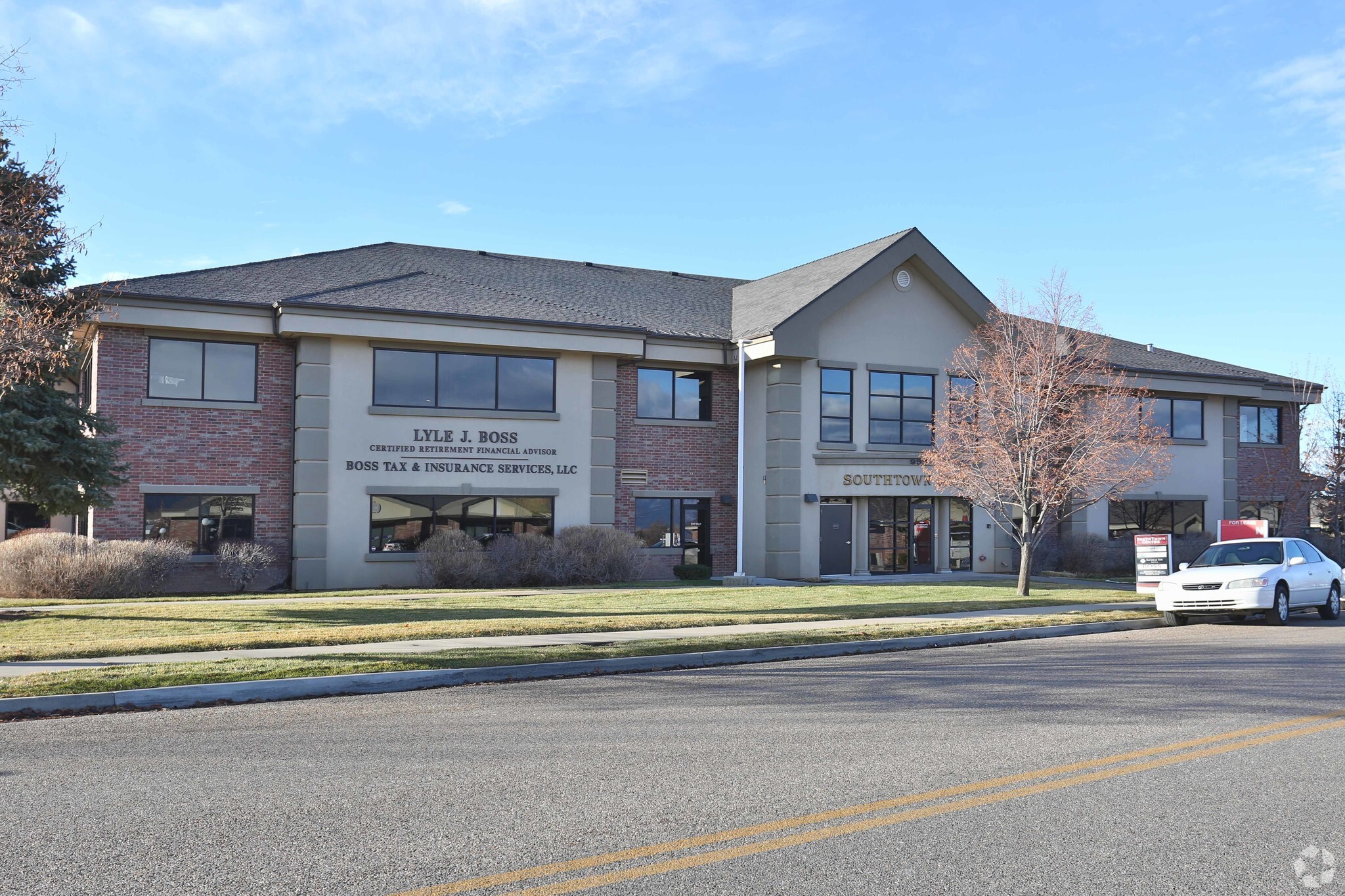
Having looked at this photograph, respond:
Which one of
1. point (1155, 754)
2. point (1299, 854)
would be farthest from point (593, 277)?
point (1299, 854)

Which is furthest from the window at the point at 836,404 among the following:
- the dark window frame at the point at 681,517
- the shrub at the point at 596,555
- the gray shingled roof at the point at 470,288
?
the shrub at the point at 596,555

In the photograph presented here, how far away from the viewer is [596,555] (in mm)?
24297

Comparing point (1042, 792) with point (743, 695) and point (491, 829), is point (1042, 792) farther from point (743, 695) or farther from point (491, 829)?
point (743, 695)

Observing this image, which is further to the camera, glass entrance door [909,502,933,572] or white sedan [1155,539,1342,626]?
glass entrance door [909,502,933,572]

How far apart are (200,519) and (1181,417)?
28780mm

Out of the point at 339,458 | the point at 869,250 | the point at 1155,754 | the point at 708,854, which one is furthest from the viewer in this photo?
the point at 869,250

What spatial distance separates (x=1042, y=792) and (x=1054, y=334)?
63.0 feet

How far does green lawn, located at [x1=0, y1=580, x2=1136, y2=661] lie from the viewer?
1326 cm

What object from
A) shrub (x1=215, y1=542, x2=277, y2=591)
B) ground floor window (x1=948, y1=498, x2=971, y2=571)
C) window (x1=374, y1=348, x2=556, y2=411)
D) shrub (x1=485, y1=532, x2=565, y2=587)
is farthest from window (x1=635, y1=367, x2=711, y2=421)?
shrub (x1=215, y1=542, x2=277, y2=591)

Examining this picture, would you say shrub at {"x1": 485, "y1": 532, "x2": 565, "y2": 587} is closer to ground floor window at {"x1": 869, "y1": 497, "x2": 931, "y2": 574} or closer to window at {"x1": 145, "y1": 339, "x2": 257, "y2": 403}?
window at {"x1": 145, "y1": 339, "x2": 257, "y2": 403}

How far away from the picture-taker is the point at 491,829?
5.81m

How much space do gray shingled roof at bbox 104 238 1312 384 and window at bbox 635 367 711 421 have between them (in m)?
1.24

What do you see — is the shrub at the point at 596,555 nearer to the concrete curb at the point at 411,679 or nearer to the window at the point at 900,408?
the window at the point at 900,408

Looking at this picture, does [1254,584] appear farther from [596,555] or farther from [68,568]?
[68,568]
